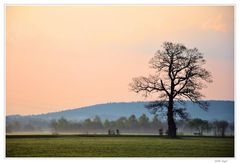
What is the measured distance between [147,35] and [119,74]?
2.66ft

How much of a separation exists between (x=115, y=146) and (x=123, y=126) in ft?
1.34

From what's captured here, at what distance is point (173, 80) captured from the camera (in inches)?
617

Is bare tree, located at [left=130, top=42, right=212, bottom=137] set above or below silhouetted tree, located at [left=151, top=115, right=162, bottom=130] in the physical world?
above

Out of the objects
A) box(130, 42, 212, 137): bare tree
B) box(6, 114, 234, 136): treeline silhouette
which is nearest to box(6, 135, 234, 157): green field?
box(6, 114, 234, 136): treeline silhouette

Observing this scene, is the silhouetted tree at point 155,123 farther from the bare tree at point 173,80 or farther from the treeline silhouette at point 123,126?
the bare tree at point 173,80

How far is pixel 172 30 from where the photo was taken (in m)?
15.5

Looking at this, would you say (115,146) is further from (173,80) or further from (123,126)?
(173,80)

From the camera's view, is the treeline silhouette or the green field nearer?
the green field

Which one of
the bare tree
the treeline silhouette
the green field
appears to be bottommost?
the green field

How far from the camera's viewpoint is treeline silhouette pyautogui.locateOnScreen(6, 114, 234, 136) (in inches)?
613

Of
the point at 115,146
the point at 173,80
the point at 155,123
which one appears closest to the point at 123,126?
the point at 115,146

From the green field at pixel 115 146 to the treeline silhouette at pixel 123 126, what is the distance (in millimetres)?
109

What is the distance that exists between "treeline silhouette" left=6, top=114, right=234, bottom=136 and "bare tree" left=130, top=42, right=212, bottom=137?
0.56 ft

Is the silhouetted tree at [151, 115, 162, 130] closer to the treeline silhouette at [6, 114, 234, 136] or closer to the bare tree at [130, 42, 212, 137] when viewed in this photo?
the treeline silhouette at [6, 114, 234, 136]
